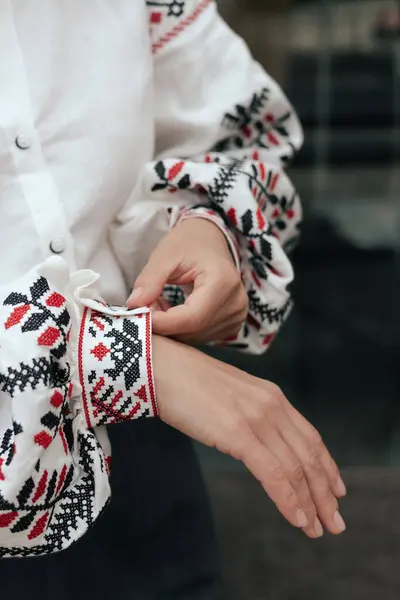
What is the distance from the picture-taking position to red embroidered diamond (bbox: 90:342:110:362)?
0.43m

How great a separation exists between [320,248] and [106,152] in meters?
1.13

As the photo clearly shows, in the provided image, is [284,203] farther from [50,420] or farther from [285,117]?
[50,420]

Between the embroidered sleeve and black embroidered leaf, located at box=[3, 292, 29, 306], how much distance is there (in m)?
0.16

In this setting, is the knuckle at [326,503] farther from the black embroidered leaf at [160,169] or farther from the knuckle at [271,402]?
the black embroidered leaf at [160,169]

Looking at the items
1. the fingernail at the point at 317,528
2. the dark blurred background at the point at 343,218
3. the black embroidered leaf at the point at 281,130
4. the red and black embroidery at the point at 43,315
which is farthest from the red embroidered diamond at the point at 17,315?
the dark blurred background at the point at 343,218

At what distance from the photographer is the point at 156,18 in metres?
0.56

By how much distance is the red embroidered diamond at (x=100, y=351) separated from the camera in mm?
433

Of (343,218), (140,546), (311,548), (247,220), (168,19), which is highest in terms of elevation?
(168,19)

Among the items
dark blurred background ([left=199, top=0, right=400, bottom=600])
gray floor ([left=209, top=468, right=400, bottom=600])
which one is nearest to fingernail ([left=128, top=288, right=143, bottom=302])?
gray floor ([left=209, top=468, right=400, bottom=600])

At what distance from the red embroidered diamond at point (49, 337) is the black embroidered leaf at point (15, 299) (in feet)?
0.07

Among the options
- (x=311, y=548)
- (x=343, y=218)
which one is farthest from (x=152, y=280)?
(x=343, y=218)

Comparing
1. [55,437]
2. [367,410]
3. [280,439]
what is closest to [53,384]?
[55,437]

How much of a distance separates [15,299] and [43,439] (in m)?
0.08

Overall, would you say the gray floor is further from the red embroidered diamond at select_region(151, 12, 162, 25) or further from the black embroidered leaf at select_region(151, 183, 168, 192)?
the red embroidered diamond at select_region(151, 12, 162, 25)
